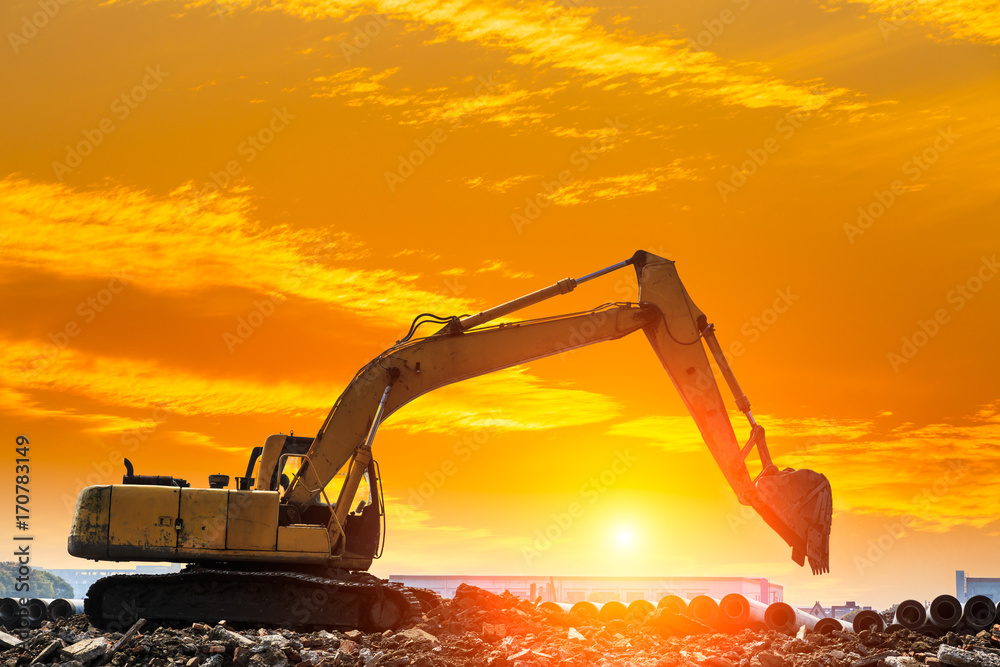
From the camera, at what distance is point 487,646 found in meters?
12.3

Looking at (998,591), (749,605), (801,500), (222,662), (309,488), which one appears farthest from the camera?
(998,591)

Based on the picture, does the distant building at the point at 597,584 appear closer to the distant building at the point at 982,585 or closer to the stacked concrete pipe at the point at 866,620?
the distant building at the point at 982,585

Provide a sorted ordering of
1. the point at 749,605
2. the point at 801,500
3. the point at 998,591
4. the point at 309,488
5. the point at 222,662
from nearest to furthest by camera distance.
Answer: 1. the point at 222,662
2. the point at 801,500
3. the point at 309,488
4. the point at 749,605
5. the point at 998,591

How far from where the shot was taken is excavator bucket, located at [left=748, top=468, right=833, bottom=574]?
43.6 feet

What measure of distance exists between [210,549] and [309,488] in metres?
1.79

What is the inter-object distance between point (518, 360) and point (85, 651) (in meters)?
7.57

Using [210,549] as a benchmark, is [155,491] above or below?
above

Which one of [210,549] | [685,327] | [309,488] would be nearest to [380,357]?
[309,488]

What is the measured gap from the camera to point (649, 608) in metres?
16.0

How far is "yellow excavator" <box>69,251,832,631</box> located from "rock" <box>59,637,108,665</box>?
99.8 inches

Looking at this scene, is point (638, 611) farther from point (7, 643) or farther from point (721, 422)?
point (7, 643)

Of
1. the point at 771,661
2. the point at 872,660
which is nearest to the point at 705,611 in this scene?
the point at 771,661

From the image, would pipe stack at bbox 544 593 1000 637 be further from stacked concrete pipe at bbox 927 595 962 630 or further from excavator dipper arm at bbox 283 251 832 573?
excavator dipper arm at bbox 283 251 832 573

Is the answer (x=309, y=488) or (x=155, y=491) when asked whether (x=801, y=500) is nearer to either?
(x=309, y=488)
